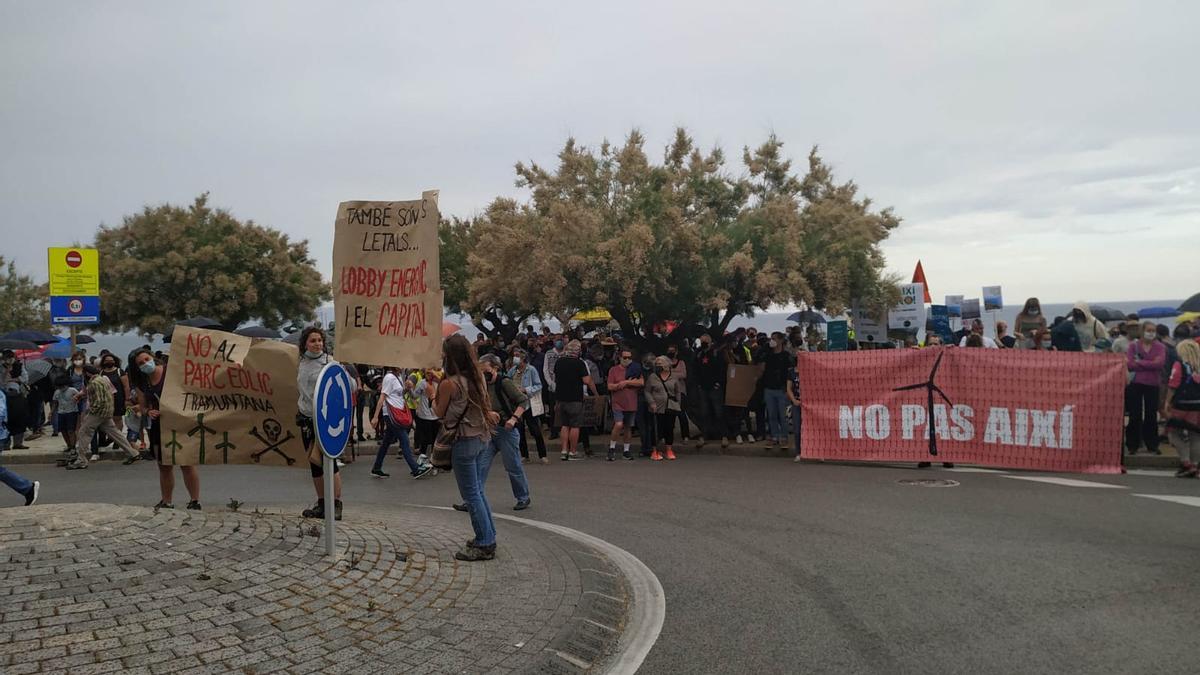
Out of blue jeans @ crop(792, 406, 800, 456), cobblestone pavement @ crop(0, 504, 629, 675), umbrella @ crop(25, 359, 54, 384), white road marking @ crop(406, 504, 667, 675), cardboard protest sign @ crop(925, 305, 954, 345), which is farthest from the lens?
cardboard protest sign @ crop(925, 305, 954, 345)

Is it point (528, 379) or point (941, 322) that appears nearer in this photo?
point (528, 379)

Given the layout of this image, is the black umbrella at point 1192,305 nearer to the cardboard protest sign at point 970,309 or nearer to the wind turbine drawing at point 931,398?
the cardboard protest sign at point 970,309

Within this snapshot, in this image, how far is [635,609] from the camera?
532 centimetres

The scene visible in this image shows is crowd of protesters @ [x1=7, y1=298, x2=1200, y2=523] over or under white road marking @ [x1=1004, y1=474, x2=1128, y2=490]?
over

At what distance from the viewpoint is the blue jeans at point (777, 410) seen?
1343 cm

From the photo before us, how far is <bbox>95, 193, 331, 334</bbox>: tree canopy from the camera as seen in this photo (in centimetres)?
3042

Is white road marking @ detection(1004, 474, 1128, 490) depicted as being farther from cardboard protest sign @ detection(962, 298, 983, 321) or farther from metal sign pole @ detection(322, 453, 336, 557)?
cardboard protest sign @ detection(962, 298, 983, 321)

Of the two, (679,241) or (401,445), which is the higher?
(679,241)

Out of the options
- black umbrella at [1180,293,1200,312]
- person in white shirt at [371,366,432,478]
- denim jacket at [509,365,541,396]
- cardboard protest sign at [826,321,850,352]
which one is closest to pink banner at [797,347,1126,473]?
denim jacket at [509,365,541,396]

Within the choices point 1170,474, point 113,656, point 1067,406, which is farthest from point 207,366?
point 1170,474

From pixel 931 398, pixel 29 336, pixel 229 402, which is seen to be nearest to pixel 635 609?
pixel 229 402

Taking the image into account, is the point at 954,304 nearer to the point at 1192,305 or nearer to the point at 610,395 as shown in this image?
the point at 1192,305

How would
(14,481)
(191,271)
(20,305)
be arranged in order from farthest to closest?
(20,305) → (191,271) → (14,481)

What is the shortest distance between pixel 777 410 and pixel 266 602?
395 inches
